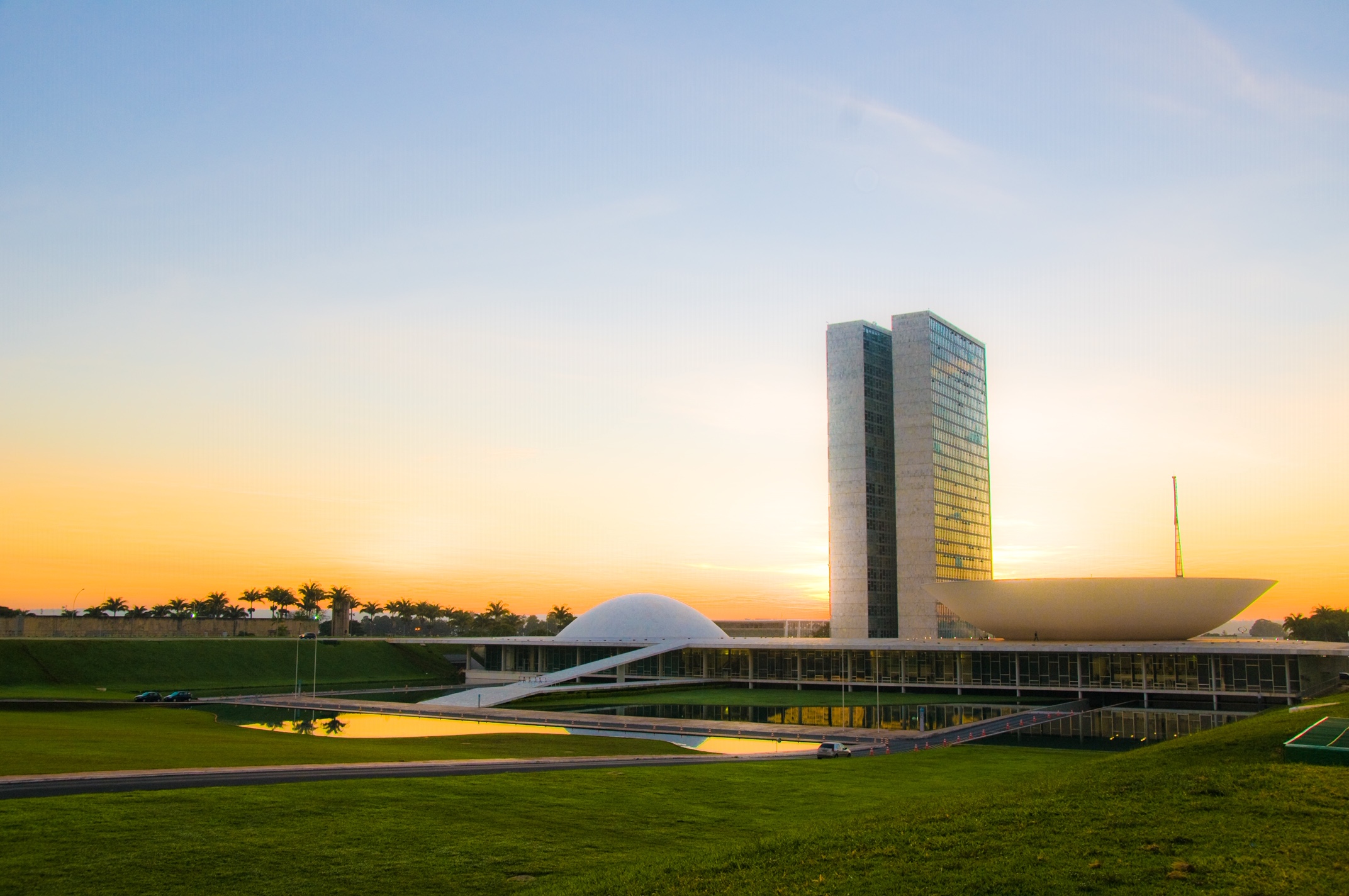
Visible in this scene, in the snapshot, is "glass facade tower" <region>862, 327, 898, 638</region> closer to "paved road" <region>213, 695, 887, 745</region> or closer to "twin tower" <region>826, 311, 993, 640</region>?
"twin tower" <region>826, 311, 993, 640</region>

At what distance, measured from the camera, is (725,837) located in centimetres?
2106

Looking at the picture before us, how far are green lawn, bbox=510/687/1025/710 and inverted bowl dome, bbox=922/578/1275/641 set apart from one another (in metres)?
6.19

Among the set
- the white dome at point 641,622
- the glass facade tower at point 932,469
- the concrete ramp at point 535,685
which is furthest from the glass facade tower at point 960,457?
the concrete ramp at point 535,685

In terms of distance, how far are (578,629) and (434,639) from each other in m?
18.0

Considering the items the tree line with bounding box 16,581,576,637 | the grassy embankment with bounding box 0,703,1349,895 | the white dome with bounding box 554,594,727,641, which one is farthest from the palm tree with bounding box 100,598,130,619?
the grassy embankment with bounding box 0,703,1349,895

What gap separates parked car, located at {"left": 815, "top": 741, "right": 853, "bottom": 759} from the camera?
39656mm

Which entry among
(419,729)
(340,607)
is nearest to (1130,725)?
(419,729)

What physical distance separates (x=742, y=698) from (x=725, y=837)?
57.0 meters

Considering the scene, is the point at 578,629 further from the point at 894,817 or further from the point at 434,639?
the point at 894,817

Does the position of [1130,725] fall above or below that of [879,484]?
below

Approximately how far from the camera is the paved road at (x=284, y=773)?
23750 millimetres

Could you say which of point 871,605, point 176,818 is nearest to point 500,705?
point 176,818

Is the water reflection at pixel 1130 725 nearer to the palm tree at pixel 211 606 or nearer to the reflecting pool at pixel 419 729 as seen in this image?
the reflecting pool at pixel 419 729

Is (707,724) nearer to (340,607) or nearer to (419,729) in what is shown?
(419,729)
